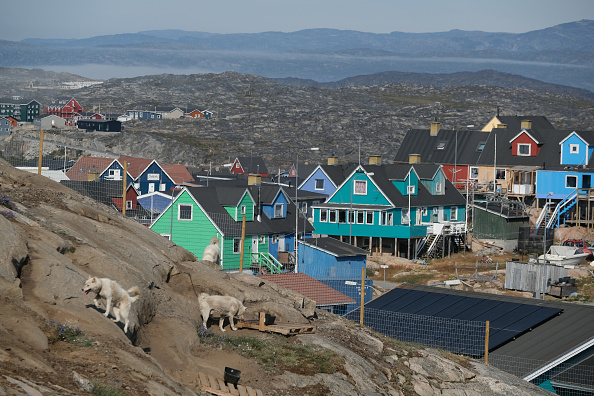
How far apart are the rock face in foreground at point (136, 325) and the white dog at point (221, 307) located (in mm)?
331

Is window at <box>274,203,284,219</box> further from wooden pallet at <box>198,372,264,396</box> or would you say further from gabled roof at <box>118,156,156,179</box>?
wooden pallet at <box>198,372,264,396</box>

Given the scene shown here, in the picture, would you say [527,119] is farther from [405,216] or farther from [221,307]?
[221,307]

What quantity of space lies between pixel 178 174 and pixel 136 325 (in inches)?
2548

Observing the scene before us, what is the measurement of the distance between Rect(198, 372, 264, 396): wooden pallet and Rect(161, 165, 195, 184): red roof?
6135 cm

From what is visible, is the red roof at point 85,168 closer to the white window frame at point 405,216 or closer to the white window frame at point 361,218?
the white window frame at point 361,218

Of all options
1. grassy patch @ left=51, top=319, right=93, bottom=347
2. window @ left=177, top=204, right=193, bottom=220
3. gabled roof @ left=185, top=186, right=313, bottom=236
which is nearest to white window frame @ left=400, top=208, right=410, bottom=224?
gabled roof @ left=185, top=186, right=313, bottom=236

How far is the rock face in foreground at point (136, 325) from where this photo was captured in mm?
14133

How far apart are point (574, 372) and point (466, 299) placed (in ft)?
23.2

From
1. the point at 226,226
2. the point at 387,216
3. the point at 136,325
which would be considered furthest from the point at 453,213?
the point at 136,325

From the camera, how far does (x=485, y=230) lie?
217 feet

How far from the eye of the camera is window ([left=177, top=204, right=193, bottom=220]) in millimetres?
46531

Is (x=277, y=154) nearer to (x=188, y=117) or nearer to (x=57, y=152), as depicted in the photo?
(x=57, y=152)

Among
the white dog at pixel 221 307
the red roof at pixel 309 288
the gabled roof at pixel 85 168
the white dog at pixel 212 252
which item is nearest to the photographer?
the white dog at pixel 221 307

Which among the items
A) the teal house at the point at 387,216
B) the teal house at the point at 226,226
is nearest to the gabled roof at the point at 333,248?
the teal house at the point at 226,226
